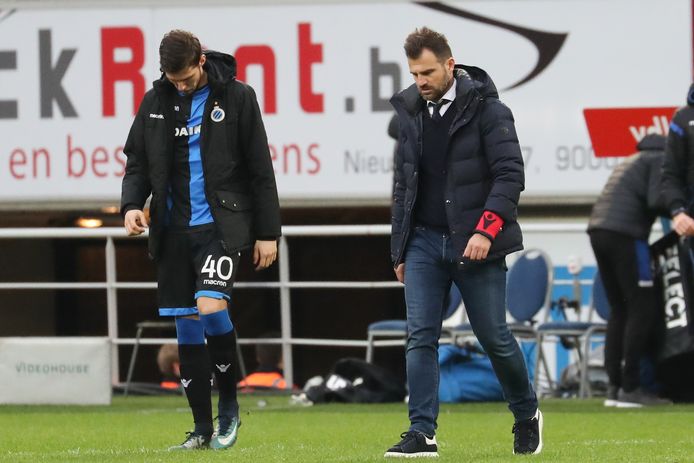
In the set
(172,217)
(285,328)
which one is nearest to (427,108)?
(172,217)

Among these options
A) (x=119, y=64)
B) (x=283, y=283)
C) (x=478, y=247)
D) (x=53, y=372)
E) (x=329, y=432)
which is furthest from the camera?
(x=119, y=64)

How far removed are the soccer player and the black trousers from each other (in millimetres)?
3857

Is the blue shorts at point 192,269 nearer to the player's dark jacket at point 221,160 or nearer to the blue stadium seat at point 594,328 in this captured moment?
the player's dark jacket at point 221,160

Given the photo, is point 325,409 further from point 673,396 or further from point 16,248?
point 16,248

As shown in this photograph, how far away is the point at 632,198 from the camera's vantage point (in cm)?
1041

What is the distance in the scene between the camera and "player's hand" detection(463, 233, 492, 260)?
6.05 meters

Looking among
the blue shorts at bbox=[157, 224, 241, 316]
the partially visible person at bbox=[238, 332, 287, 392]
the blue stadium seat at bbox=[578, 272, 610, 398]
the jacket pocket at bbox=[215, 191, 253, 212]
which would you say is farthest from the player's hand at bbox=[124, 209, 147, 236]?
the partially visible person at bbox=[238, 332, 287, 392]

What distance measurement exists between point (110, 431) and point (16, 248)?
8.07 meters

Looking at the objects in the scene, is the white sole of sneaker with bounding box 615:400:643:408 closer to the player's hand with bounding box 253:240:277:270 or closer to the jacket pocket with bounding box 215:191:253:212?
the player's hand with bounding box 253:240:277:270

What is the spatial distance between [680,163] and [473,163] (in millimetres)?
3757

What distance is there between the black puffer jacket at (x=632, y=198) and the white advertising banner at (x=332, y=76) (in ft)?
9.12

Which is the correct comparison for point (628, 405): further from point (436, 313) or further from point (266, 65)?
point (266, 65)

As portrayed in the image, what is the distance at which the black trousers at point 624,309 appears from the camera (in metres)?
10.2

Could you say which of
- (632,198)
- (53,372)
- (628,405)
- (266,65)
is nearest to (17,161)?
(266,65)
